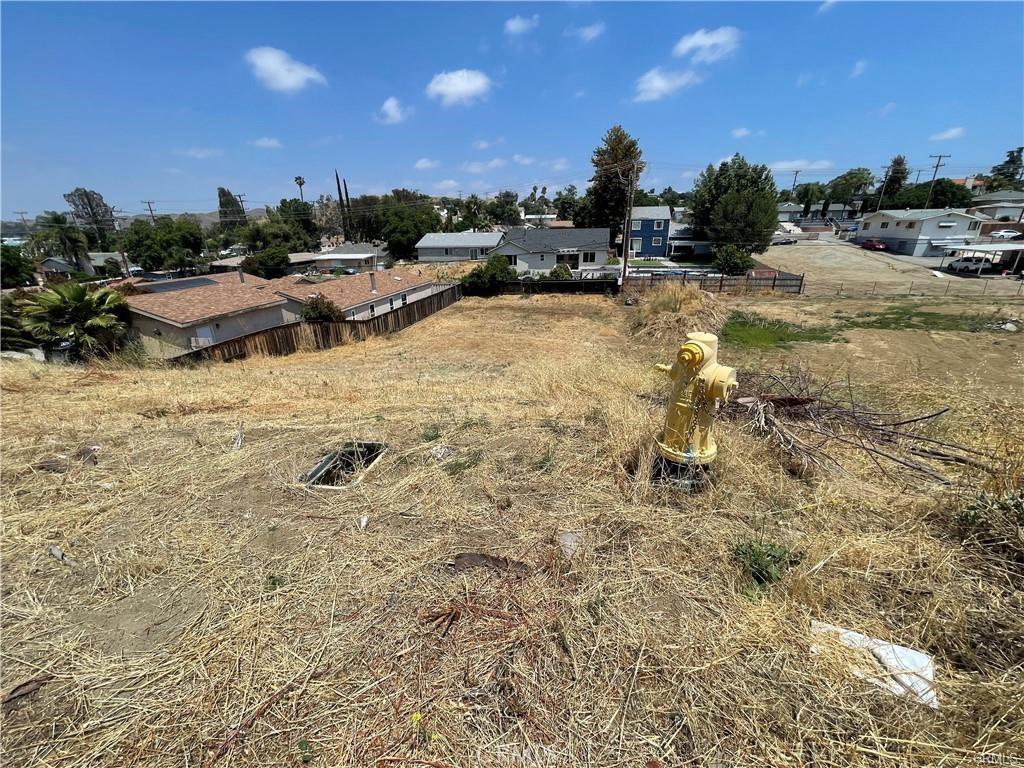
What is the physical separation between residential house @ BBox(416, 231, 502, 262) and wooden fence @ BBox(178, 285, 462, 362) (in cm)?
2252

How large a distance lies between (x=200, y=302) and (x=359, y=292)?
7502 mm

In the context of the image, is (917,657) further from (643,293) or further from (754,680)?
(643,293)

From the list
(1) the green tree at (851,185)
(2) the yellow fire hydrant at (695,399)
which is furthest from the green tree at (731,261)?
(1) the green tree at (851,185)

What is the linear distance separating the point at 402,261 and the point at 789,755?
48506mm

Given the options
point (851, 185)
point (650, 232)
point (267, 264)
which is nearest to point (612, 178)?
point (650, 232)

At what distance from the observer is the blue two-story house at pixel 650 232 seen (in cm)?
3966

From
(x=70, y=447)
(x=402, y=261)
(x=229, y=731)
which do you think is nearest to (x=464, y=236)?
(x=402, y=261)

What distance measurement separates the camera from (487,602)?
2676mm

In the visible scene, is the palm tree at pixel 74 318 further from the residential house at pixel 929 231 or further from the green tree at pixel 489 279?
the residential house at pixel 929 231

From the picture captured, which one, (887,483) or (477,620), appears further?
(887,483)

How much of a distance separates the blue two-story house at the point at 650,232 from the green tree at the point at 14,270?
197 ft

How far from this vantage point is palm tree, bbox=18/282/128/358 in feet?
37.1

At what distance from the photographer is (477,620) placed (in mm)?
2539

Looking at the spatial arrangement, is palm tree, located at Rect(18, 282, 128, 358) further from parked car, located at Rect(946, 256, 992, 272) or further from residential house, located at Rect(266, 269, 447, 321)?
parked car, located at Rect(946, 256, 992, 272)
